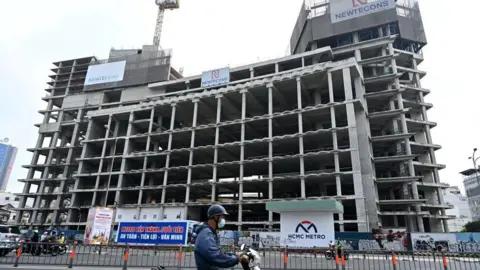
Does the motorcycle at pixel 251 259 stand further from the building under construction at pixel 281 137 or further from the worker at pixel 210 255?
the building under construction at pixel 281 137

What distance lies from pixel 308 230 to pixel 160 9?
286 ft

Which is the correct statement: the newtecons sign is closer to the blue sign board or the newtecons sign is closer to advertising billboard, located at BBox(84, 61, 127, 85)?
advertising billboard, located at BBox(84, 61, 127, 85)

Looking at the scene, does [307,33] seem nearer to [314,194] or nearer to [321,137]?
[321,137]

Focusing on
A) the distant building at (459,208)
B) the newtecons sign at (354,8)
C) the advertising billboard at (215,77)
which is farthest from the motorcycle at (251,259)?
the distant building at (459,208)

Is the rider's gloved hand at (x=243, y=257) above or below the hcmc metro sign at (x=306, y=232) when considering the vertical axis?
below

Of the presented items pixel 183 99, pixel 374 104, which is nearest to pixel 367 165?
pixel 374 104

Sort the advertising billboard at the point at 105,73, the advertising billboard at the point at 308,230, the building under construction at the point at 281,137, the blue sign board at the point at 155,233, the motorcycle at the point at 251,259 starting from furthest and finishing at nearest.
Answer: the advertising billboard at the point at 105,73
the building under construction at the point at 281,137
the blue sign board at the point at 155,233
the advertising billboard at the point at 308,230
the motorcycle at the point at 251,259

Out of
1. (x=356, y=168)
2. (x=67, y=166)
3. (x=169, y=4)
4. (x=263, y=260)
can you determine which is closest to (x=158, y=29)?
(x=169, y=4)

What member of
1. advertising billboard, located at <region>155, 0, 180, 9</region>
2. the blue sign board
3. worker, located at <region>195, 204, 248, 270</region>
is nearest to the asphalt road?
the blue sign board

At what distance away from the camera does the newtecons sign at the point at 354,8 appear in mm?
51344

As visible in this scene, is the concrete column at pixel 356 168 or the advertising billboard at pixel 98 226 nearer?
the advertising billboard at pixel 98 226

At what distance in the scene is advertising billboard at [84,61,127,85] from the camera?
218 ft

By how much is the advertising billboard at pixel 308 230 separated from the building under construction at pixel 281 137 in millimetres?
17355

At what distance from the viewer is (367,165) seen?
39406 millimetres
